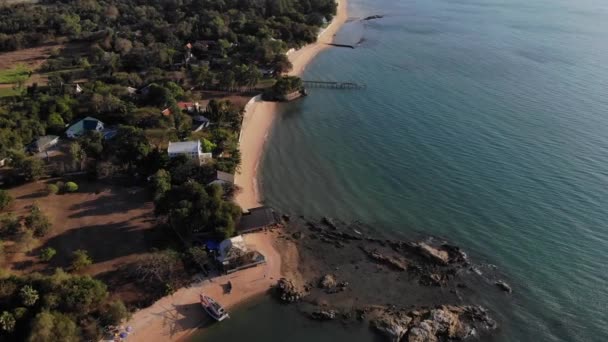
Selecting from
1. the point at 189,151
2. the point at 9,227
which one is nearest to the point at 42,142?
the point at 9,227

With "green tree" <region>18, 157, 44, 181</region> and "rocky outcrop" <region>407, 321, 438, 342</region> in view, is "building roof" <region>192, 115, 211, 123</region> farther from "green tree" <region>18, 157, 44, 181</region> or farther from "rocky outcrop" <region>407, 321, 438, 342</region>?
"rocky outcrop" <region>407, 321, 438, 342</region>

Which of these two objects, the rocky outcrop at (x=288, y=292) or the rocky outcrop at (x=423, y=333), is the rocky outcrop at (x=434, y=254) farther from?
the rocky outcrop at (x=288, y=292)

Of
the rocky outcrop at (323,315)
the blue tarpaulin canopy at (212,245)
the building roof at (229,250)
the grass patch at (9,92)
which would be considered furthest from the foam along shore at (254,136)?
Answer: the grass patch at (9,92)

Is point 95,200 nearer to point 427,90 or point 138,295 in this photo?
point 138,295

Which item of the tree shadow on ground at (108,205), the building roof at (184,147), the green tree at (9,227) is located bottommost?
the tree shadow on ground at (108,205)

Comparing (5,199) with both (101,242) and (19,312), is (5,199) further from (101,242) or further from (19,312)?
(19,312)

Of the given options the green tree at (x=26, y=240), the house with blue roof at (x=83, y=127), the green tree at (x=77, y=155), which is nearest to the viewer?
the green tree at (x=26, y=240)

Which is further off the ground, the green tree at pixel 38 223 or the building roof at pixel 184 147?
the building roof at pixel 184 147

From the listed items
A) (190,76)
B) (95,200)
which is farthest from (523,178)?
(190,76)
